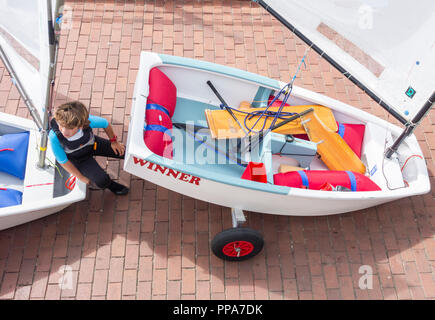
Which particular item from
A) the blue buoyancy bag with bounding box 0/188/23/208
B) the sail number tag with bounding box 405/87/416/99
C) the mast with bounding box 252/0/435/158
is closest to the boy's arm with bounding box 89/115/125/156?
the blue buoyancy bag with bounding box 0/188/23/208

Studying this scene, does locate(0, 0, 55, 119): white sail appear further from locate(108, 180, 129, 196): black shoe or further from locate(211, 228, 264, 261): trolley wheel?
locate(211, 228, 264, 261): trolley wheel

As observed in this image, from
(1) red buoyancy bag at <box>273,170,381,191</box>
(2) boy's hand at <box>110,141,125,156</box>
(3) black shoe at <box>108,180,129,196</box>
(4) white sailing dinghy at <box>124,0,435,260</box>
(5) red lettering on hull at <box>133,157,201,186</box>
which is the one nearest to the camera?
(4) white sailing dinghy at <box>124,0,435,260</box>

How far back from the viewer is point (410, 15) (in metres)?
2.27

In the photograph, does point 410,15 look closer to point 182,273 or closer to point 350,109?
point 350,109

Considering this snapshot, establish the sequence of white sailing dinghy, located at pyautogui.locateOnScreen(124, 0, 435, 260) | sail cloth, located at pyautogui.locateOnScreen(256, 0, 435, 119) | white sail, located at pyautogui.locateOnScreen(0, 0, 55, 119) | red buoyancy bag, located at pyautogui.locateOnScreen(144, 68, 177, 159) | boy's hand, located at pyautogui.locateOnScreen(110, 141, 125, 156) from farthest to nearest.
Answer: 1. boy's hand, located at pyautogui.locateOnScreen(110, 141, 125, 156)
2. red buoyancy bag, located at pyautogui.locateOnScreen(144, 68, 177, 159)
3. white sailing dinghy, located at pyautogui.locateOnScreen(124, 0, 435, 260)
4. sail cloth, located at pyautogui.locateOnScreen(256, 0, 435, 119)
5. white sail, located at pyautogui.locateOnScreen(0, 0, 55, 119)

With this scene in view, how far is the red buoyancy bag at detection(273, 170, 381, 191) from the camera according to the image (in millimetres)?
3057

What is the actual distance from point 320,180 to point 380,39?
1145mm

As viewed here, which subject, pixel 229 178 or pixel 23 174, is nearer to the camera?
pixel 229 178

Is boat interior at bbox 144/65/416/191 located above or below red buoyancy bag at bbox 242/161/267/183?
above

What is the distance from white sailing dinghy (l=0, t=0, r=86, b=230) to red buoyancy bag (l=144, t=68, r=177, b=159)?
0.74m

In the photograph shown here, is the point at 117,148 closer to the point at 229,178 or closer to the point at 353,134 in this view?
the point at 229,178

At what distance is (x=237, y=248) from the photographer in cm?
315

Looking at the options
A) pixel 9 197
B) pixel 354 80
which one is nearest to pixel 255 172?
pixel 354 80

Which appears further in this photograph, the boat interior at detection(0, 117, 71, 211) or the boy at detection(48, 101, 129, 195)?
the boat interior at detection(0, 117, 71, 211)
